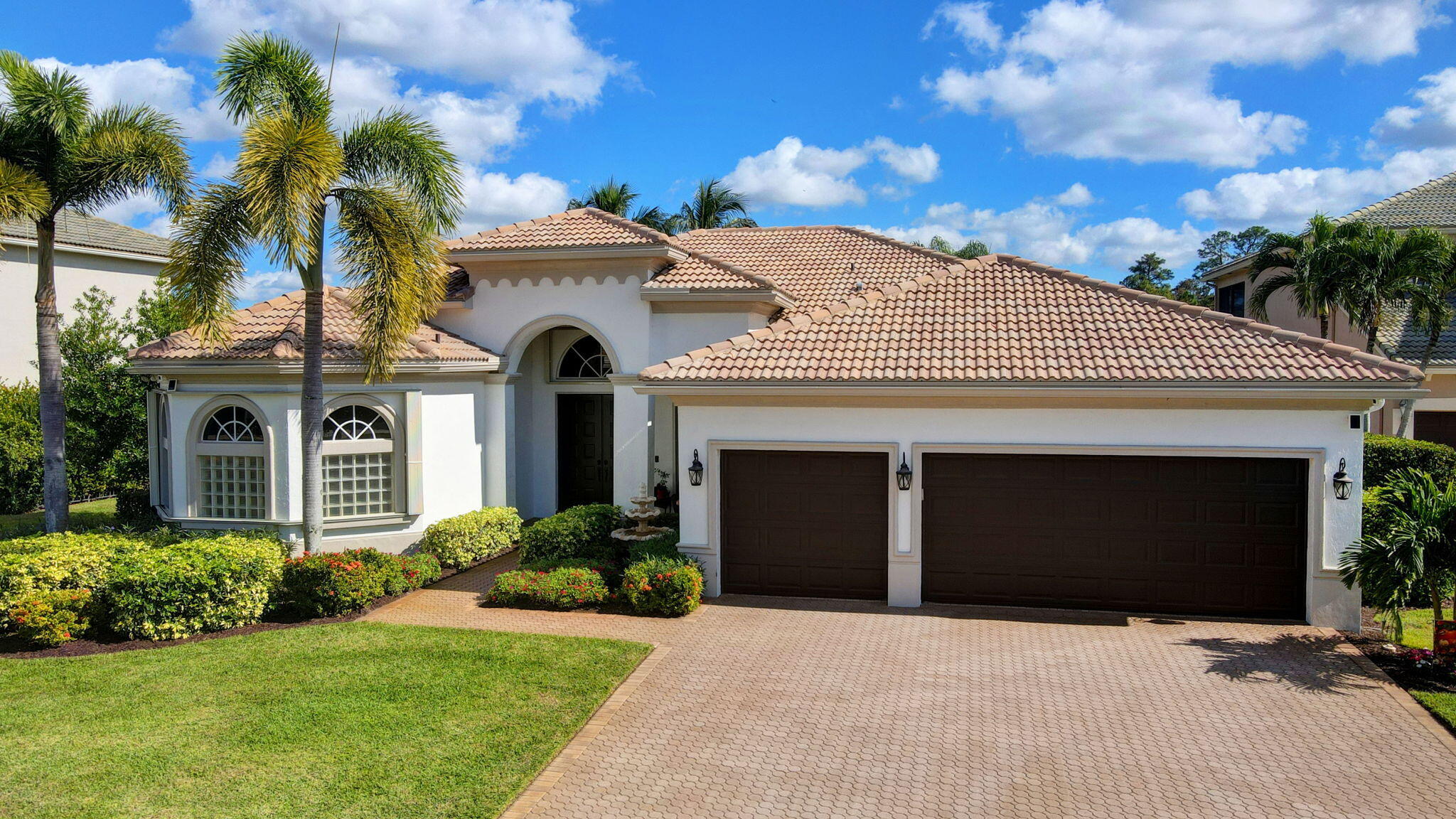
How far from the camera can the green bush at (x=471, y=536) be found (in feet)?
49.9

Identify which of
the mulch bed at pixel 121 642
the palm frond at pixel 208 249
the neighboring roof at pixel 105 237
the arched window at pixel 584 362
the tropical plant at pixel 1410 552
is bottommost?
the mulch bed at pixel 121 642

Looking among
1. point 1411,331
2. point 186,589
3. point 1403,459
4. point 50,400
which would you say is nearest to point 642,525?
point 186,589

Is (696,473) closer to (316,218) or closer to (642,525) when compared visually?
(642,525)

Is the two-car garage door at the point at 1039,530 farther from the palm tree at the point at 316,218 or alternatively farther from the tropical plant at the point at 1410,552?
the palm tree at the point at 316,218

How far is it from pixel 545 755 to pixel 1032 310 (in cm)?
1035

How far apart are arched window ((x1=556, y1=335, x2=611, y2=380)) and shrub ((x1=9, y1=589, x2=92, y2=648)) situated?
374 inches

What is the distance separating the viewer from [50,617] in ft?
36.2

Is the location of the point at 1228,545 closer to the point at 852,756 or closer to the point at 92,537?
the point at 852,756

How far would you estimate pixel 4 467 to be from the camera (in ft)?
71.2

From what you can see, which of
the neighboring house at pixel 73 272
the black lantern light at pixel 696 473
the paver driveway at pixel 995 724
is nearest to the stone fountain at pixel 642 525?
the black lantern light at pixel 696 473

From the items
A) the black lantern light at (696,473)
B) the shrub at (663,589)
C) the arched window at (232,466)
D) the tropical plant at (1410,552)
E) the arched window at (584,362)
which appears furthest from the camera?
the arched window at (584,362)

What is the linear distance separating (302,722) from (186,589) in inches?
167

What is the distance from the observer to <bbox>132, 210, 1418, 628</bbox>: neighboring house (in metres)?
12.0

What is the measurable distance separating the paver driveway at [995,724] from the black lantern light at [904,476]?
189 centimetres
